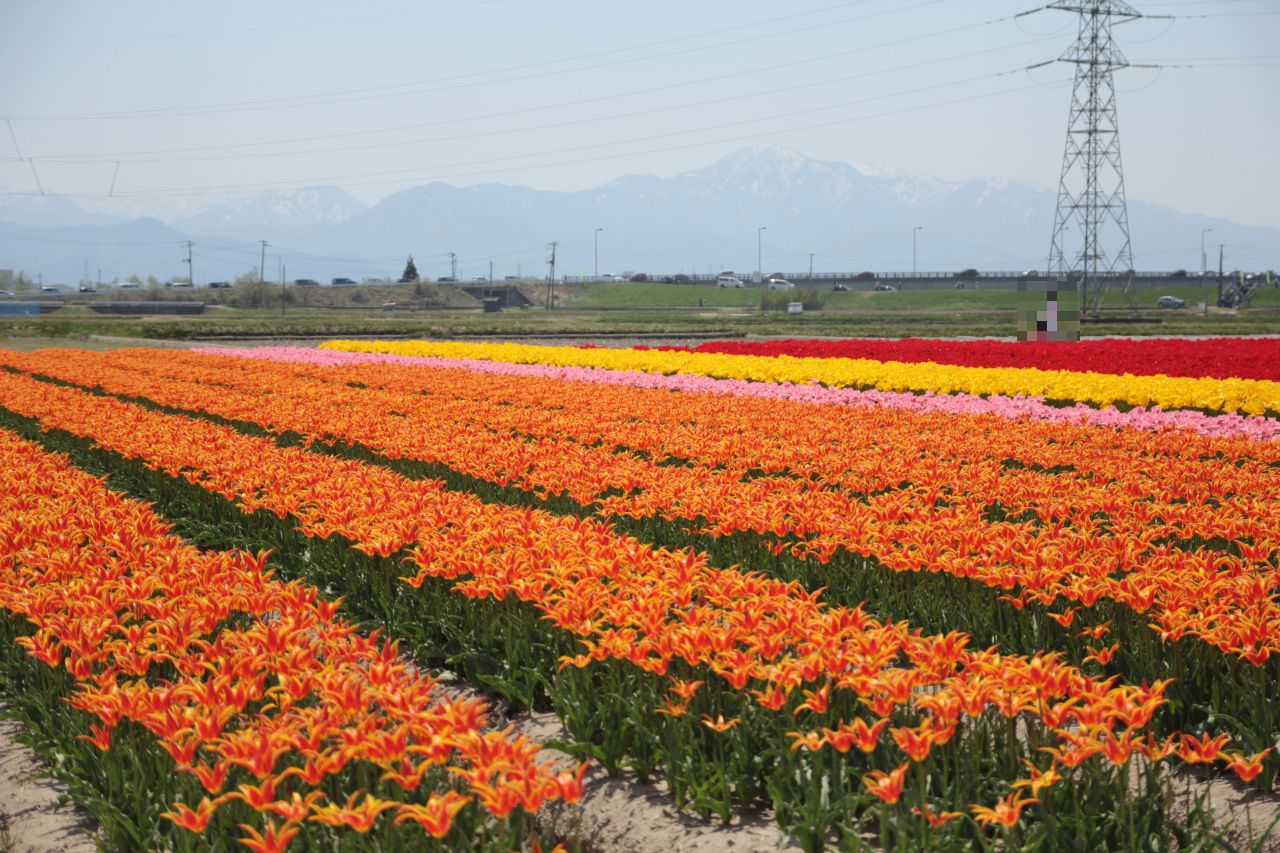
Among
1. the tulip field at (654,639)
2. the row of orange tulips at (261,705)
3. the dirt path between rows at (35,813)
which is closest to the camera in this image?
the row of orange tulips at (261,705)

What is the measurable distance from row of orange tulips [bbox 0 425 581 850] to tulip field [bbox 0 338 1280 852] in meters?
0.02

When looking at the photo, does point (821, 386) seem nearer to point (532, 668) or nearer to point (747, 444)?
point (747, 444)

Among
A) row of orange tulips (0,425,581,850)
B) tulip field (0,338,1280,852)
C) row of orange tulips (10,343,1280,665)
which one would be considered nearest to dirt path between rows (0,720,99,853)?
tulip field (0,338,1280,852)

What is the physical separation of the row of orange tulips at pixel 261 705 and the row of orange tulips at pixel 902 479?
9.33ft

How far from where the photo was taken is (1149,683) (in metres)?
5.52

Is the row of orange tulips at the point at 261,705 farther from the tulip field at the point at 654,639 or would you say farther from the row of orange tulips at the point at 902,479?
the row of orange tulips at the point at 902,479

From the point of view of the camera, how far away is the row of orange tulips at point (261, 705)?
383 cm

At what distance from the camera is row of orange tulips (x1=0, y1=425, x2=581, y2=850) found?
12.6 feet

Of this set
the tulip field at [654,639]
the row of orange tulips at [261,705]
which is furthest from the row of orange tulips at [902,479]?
the row of orange tulips at [261,705]

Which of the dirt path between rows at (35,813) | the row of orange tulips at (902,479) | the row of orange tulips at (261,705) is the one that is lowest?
the dirt path between rows at (35,813)

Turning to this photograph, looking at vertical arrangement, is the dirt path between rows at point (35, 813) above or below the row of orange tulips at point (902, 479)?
below

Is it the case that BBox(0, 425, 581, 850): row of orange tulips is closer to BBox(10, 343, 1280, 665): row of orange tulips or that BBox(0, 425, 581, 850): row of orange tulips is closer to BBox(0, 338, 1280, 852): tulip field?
BBox(0, 338, 1280, 852): tulip field

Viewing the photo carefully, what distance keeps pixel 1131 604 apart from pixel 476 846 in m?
3.34

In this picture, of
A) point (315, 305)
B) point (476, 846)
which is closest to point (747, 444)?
point (476, 846)
